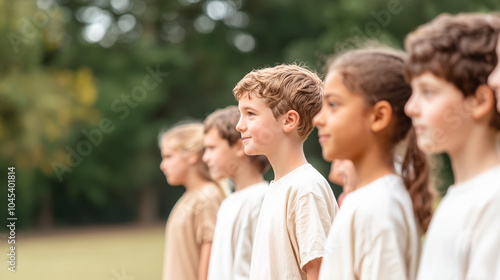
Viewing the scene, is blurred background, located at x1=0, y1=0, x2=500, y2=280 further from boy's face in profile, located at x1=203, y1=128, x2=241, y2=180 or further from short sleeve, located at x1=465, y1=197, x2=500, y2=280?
short sleeve, located at x1=465, y1=197, x2=500, y2=280

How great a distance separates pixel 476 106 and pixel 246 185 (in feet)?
8.31

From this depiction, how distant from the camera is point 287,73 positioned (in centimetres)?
332

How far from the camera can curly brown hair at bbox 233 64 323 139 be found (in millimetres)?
3260

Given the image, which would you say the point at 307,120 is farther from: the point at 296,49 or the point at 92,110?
the point at 92,110

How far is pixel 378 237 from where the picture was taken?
208 cm

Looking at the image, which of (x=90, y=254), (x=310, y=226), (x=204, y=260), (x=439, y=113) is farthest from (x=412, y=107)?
(x=90, y=254)

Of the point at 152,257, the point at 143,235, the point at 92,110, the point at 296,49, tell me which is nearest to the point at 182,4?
the point at 92,110

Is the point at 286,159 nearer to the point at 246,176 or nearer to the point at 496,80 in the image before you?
the point at 246,176

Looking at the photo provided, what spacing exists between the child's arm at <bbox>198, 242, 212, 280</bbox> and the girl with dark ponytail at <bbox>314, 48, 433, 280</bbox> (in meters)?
2.43

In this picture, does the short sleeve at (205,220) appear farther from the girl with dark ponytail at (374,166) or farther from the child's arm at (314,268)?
the girl with dark ponytail at (374,166)

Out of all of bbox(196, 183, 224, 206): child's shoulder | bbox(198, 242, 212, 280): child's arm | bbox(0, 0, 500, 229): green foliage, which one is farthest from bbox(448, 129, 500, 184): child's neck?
bbox(0, 0, 500, 229): green foliage

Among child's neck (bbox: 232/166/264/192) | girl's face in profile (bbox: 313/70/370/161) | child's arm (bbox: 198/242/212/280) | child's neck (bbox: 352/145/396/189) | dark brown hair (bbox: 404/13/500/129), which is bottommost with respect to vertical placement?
child's arm (bbox: 198/242/212/280)

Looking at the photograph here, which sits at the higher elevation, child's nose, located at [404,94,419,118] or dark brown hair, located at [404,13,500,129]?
dark brown hair, located at [404,13,500,129]

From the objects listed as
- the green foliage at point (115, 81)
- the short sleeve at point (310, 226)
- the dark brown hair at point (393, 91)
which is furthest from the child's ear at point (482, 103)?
the green foliage at point (115, 81)
